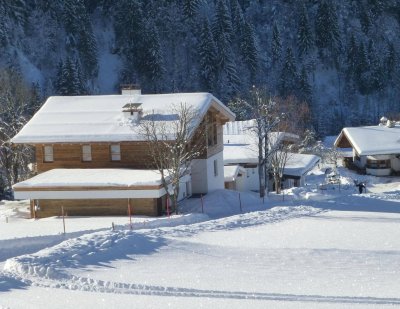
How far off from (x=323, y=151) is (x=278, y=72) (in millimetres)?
34737

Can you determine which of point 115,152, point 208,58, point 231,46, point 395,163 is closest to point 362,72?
point 231,46

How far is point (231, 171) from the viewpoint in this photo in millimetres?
40000

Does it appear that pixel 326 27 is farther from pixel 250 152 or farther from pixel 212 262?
pixel 212 262

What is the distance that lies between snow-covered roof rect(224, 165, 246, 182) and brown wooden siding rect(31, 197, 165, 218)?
36.7ft

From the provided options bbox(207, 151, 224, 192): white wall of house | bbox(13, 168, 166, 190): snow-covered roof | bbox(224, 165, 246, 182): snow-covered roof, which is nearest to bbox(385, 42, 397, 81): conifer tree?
bbox(224, 165, 246, 182): snow-covered roof

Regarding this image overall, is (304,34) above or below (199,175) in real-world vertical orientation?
above

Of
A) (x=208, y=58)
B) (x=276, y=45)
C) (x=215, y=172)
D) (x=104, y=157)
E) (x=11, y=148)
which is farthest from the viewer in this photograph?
(x=276, y=45)

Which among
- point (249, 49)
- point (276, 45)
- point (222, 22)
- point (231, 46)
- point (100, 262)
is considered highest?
point (222, 22)

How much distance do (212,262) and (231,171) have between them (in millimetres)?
23234

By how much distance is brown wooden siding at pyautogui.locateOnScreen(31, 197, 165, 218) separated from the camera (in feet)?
89.8

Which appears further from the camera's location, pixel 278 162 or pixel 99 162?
pixel 278 162

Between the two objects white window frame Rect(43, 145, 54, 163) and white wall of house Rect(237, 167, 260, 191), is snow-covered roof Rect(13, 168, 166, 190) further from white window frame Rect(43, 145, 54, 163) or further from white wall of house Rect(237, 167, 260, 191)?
white wall of house Rect(237, 167, 260, 191)

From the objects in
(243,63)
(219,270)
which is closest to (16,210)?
(219,270)

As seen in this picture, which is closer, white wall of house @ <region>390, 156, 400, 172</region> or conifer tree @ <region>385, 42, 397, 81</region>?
white wall of house @ <region>390, 156, 400, 172</region>
